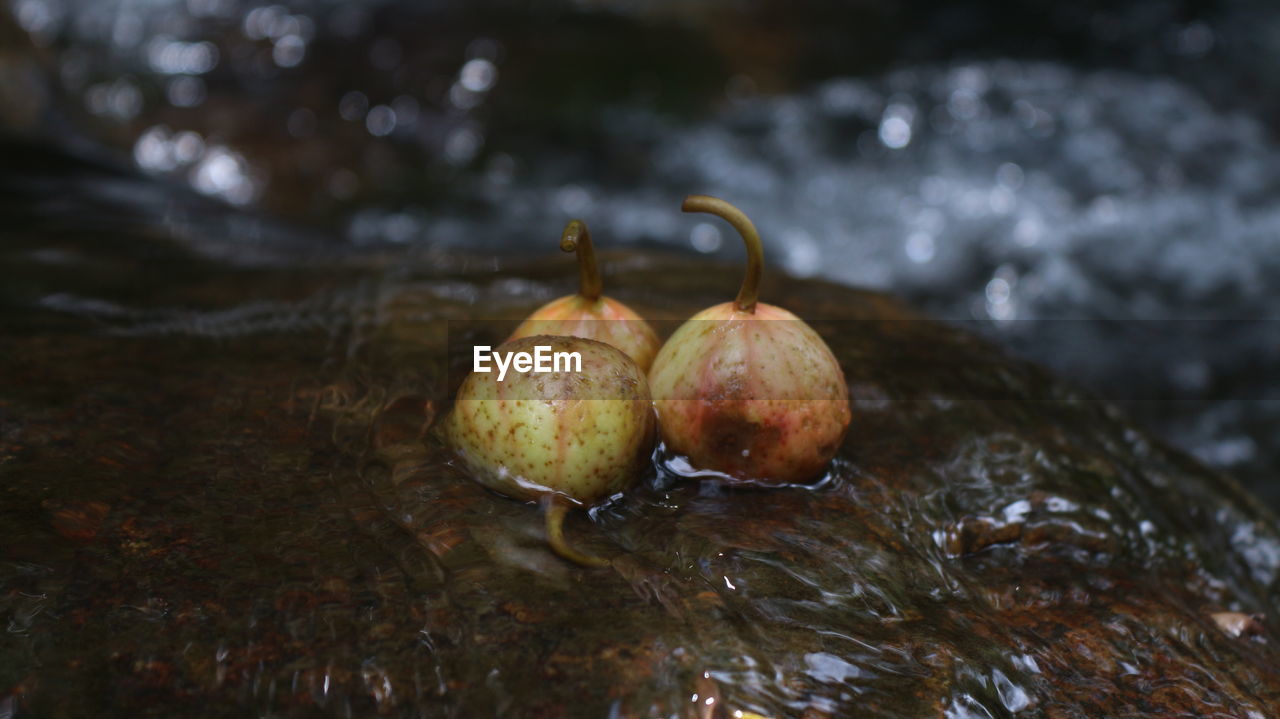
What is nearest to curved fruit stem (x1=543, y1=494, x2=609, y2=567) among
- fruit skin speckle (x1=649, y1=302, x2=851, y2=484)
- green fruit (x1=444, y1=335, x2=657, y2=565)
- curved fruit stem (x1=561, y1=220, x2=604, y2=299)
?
→ green fruit (x1=444, y1=335, x2=657, y2=565)

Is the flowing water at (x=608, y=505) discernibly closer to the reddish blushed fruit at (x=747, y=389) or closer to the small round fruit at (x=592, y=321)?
the reddish blushed fruit at (x=747, y=389)

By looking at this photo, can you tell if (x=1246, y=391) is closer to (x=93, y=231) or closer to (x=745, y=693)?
(x=745, y=693)

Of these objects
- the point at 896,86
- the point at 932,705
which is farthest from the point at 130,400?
the point at 896,86

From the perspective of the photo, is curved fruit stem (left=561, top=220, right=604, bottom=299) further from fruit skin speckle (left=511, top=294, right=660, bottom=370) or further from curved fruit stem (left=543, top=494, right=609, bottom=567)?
curved fruit stem (left=543, top=494, right=609, bottom=567)

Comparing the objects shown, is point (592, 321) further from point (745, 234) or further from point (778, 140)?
point (778, 140)

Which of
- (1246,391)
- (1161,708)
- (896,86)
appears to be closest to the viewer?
(1161,708)

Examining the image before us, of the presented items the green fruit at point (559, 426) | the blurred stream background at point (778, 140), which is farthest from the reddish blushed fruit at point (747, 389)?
the blurred stream background at point (778, 140)
